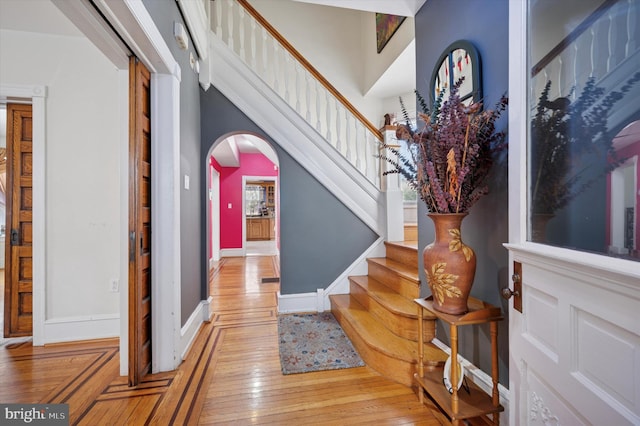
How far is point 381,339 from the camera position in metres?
1.96

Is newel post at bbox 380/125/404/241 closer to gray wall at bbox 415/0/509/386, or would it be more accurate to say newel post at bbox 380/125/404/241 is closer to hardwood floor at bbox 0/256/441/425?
gray wall at bbox 415/0/509/386

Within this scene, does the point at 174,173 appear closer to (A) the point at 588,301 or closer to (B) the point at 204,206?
(B) the point at 204,206

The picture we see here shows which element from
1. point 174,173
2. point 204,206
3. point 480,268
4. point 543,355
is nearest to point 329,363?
point 480,268

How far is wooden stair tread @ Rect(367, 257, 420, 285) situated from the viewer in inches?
89.3

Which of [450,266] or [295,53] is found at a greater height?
[295,53]

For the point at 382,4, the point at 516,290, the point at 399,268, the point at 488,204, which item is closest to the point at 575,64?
the point at 488,204

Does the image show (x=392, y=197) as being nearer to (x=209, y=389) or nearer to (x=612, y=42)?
(x=612, y=42)

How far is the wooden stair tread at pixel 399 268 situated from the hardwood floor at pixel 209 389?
2.65 feet

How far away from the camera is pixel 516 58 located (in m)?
1.09

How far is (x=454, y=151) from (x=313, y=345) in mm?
1850

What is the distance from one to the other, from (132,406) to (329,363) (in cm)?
123

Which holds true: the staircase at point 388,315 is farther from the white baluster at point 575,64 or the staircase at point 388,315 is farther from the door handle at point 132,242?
the door handle at point 132,242

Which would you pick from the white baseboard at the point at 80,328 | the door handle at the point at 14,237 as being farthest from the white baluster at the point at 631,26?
the door handle at the point at 14,237

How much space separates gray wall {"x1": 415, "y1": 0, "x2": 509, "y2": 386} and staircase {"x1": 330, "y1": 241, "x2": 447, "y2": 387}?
257 millimetres
